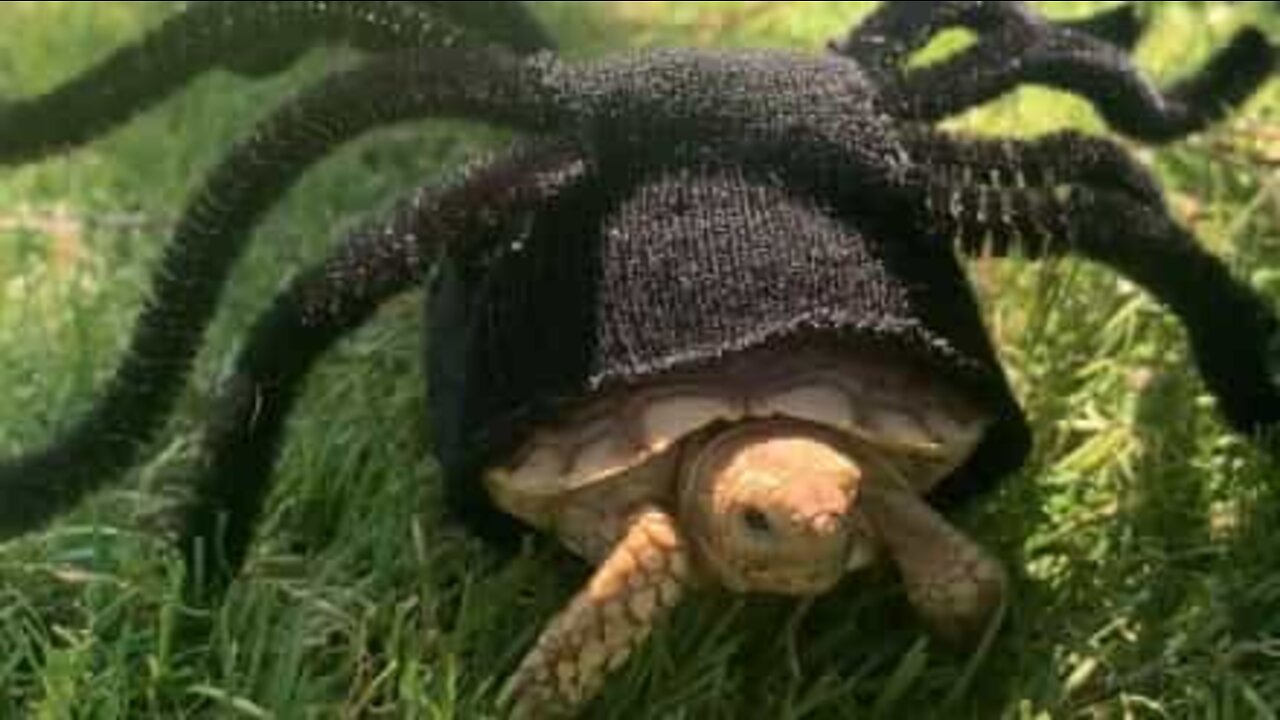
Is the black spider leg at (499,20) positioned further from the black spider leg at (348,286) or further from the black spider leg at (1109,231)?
the black spider leg at (1109,231)

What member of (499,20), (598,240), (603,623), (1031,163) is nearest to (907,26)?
(1031,163)

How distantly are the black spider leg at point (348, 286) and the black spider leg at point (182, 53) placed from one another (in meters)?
0.23

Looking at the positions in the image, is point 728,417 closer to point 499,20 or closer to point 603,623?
point 603,623

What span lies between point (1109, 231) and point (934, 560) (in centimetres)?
35

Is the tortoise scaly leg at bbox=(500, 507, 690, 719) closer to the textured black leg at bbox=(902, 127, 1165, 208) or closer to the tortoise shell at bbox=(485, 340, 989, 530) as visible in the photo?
the tortoise shell at bbox=(485, 340, 989, 530)

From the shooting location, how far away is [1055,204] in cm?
186

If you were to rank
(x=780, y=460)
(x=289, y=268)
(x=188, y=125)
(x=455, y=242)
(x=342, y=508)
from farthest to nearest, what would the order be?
(x=188, y=125), (x=289, y=268), (x=342, y=508), (x=455, y=242), (x=780, y=460)

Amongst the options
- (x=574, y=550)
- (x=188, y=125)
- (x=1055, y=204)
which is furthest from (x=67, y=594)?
(x=188, y=125)

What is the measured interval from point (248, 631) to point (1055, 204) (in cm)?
85

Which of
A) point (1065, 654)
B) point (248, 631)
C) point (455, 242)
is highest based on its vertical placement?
point (455, 242)

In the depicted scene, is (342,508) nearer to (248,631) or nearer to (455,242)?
(248,631)

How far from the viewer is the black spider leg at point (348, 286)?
1812 millimetres

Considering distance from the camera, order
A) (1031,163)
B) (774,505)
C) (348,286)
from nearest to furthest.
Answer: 1. (774,505)
2. (348,286)
3. (1031,163)

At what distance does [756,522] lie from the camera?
1.67 m
